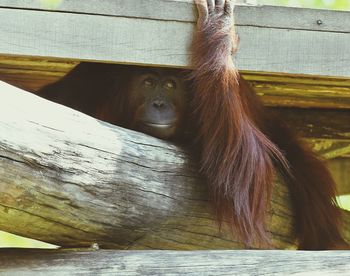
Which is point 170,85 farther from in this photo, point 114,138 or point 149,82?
point 114,138

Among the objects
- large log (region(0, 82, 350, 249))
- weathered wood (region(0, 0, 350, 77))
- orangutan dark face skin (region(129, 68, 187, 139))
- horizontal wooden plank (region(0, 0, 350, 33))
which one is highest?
horizontal wooden plank (region(0, 0, 350, 33))

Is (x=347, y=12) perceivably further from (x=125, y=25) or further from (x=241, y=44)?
(x=125, y=25)

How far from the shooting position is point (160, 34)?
3080 millimetres

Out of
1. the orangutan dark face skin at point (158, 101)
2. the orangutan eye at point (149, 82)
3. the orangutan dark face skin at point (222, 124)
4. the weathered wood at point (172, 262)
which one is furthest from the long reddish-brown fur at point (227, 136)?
the weathered wood at point (172, 262)

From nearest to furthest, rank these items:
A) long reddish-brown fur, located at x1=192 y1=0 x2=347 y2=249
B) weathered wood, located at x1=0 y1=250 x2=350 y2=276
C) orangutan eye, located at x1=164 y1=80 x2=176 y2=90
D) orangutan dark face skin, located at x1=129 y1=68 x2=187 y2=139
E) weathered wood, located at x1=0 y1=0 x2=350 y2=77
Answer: weathered wood, located at x1=0 y1=250 x2=350 y2=276
weathered wood, located at x1=0 y1=0 x2=350 y2=77
long reddish-brown fur, located at x1=192 y1=0 x2=347 y2=249
orangutan dark face skin, located at x1=129 y1=68 x2=187 y2=139
orangutan eye, located at x1=164 y1=80 x2=176 y2=90

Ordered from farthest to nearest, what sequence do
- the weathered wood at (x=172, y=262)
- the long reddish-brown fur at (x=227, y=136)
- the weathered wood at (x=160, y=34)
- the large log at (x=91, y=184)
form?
1. the long reddish-brown fur at (x=227, y=136)
2. the weathered wood at (x=160, y=34)
3. the weathered wood at (x=172, y=262)
4. the large log at (x=91, y=184)

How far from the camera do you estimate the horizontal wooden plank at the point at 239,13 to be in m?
3.02

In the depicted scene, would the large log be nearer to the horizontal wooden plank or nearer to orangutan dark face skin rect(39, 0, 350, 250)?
orangutan dark face skin rect(39, 0, 350, 250)

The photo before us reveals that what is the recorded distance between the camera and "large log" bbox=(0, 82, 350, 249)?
2664 mm

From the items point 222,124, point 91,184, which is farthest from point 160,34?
point 91,184

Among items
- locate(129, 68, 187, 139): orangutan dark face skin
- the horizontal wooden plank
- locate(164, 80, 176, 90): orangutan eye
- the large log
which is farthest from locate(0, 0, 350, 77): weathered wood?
locate(164, 80, 176, 90): orangutan eye

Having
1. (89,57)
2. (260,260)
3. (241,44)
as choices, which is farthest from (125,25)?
(260,260)

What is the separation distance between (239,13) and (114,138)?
0.68 m

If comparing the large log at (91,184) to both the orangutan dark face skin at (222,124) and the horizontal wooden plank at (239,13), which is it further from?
the horizontal wooden plank at (239,13)
